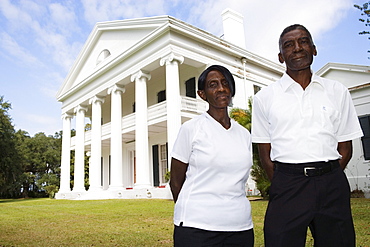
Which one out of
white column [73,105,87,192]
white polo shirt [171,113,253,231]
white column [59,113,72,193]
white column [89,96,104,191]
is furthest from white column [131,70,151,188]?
white polo shirt [171,113,253,231]

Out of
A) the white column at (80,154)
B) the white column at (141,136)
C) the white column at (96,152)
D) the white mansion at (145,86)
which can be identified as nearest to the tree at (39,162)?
the white mansion at (145,86)

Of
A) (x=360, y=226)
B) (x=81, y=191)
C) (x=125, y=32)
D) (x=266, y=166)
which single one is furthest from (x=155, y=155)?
(x=266, y=166)

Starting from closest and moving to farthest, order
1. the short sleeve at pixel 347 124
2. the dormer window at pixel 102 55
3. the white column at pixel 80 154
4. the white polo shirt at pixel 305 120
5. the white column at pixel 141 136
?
the white polo shirt at pixel 305 120
the short sleeve at pixel 347 124
the white column at pixel 141 136
the dormer window at pixel 102 55
the white column at pixel 80 154

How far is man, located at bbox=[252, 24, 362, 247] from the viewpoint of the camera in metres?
1.93

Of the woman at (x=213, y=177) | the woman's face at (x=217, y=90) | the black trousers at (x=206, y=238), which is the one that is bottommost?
the black trousers at (x=206, y=238)

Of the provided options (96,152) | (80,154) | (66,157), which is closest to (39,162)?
(66,157)

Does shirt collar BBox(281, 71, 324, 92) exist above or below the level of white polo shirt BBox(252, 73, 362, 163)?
above

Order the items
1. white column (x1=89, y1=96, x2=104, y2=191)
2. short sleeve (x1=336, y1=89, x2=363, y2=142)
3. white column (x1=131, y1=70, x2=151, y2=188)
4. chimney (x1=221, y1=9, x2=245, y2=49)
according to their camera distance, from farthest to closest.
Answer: chimney (x1=221, y1=9, x2=245, y2=49) < white column (x1=89, y1=96, x2=104, y2=191) < white column (x1=131, y1=70, x2=151, y2=188) < short sleeve (x1=336, y1=89, x2=363, y2=142)

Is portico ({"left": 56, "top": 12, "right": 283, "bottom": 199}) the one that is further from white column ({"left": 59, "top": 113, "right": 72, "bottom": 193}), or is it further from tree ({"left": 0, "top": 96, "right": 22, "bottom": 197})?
tree ({"left": 0, "top": 96, "right": 22, "bottom": 197})

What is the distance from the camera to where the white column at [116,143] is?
17.8 metres

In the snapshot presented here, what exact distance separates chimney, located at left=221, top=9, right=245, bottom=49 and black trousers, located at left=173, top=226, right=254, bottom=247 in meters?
19.4

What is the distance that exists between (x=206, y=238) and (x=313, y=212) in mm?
625

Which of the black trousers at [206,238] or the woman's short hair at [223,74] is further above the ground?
the woman's short hair at [223,74]

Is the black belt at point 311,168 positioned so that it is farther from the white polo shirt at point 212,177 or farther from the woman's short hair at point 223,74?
the woman's short hair at point 223,74
